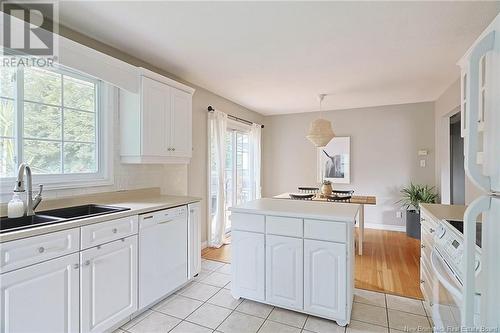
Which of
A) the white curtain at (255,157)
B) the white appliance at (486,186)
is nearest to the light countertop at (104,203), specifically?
the white appliance at (486,186)

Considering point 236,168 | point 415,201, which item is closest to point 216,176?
point 236,168

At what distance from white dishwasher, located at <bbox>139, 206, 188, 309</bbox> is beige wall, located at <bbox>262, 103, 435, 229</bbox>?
3784 millimetres

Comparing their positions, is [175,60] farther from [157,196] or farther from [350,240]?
[350,240]

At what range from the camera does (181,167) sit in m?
3.44

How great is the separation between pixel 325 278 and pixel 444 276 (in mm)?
813

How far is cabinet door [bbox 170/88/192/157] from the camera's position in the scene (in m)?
2.89

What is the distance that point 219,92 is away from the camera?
414 centimetres

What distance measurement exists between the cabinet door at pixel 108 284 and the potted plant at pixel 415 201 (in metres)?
4.39

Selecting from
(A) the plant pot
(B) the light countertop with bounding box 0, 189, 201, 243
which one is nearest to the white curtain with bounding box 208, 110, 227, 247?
(B) the light countertop with bounding box 0, 189, 201, 243

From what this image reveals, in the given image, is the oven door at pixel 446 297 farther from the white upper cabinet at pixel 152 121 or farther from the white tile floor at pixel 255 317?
the white upper cabinet at pixel 152 121

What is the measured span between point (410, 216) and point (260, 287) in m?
3.54

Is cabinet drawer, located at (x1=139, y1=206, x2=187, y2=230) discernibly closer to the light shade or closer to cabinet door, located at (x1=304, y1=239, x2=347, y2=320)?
cabinet door, located at (x1=304, y1=239, x2=347, y2=320)

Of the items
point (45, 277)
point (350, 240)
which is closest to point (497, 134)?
point (350, 240)

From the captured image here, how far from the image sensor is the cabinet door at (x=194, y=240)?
271 centimetres
